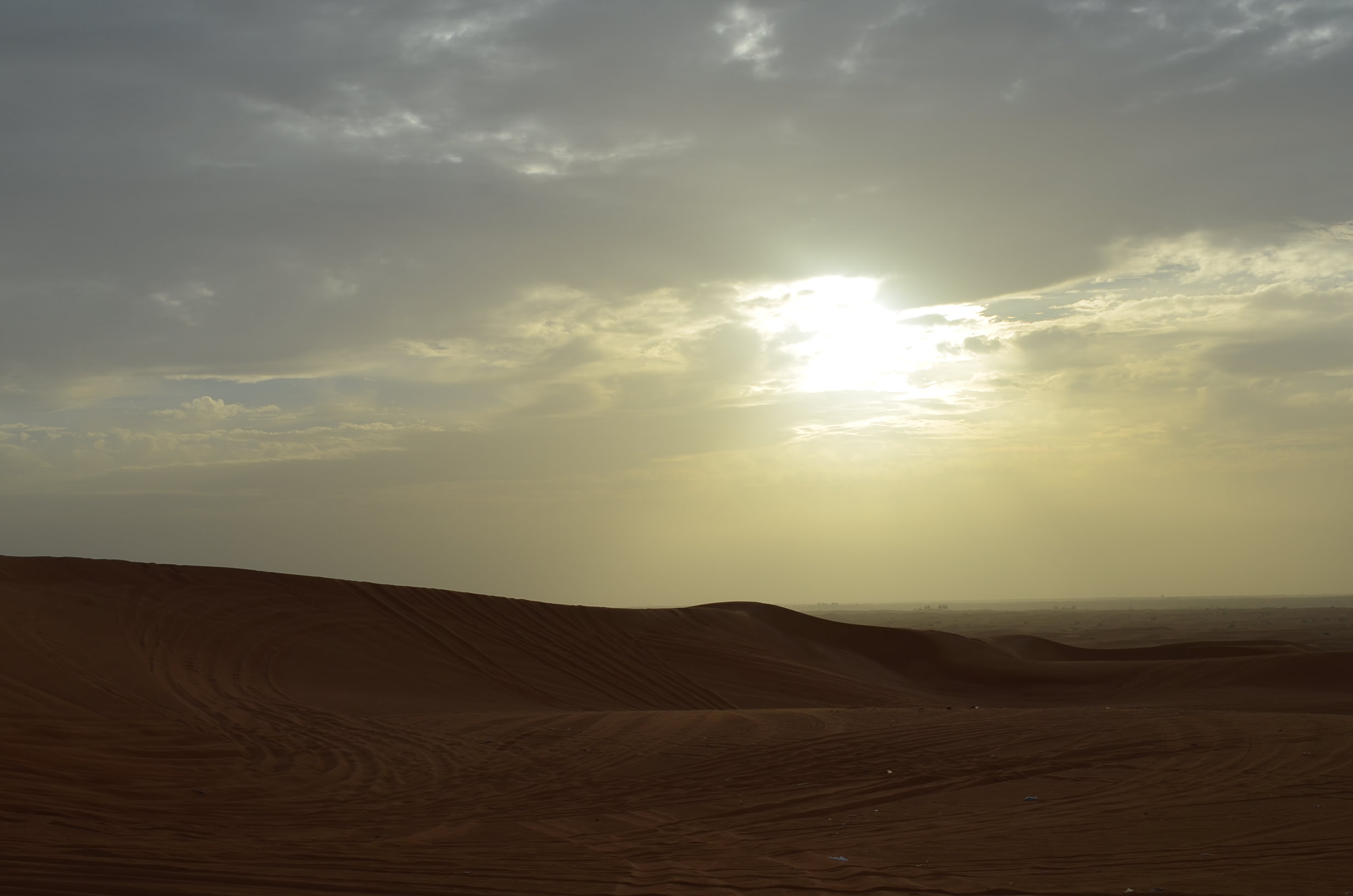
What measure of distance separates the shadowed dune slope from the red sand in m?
0.09

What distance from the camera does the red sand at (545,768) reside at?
588 centimetres

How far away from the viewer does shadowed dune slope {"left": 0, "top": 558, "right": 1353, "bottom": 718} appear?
1464cm

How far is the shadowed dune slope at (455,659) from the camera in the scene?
14.6 meters

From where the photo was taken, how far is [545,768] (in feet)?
33.5

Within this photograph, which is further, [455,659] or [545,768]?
[455,659]

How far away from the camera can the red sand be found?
5.88 m

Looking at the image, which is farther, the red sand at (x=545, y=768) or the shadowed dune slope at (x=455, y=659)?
the shadowed dune slope at (x=455, y=659)

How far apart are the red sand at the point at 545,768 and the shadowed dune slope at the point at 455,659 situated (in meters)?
0.09

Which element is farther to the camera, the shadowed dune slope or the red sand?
the shadowed dune slope

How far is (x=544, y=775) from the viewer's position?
9.82 metres

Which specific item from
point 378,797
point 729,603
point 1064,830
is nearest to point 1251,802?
point 1064,830

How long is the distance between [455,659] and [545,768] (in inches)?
365

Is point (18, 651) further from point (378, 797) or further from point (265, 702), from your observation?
point (378, 797)

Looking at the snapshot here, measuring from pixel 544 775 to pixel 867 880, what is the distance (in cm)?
488
